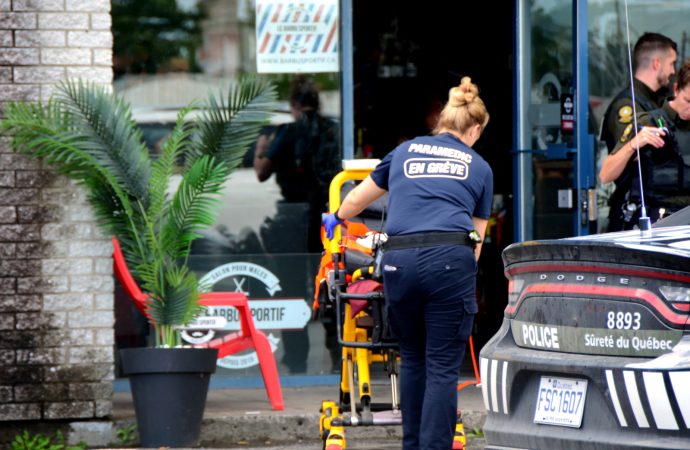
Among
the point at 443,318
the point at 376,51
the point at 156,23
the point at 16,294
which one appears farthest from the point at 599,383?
the point at 376,51

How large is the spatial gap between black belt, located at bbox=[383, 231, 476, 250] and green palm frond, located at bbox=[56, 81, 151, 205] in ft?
6.87

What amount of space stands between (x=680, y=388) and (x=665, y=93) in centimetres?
457

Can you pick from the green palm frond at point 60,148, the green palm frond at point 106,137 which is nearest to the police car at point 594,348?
the green palm frond at point 106,137

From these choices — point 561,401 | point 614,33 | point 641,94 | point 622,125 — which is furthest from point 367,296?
point 614,33

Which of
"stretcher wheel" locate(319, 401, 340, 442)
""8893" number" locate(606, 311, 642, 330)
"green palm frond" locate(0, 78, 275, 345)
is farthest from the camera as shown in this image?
"green palm frond" locate(0, 78, 275, 345)

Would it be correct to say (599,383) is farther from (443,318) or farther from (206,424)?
(206,424)

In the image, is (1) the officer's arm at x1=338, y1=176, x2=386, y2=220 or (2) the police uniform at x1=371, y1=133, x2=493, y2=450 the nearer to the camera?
(2) the police uniform at x1=371, y1=133, x2=493, y2=450

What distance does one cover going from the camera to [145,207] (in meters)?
7.92

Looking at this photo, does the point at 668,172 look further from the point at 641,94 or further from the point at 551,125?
the point at 551,125

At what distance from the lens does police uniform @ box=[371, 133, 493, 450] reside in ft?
20.8

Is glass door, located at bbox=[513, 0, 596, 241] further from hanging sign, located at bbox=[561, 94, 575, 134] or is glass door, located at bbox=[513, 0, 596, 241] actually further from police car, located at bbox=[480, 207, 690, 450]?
police car, located at bbox=[480, 207, 690, 450]

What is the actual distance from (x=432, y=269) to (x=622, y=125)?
2.69m

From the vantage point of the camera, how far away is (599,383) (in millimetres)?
4953

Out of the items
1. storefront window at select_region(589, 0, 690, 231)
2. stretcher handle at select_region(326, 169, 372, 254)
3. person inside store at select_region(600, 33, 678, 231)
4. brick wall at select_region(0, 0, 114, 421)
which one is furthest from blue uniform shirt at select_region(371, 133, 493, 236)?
storefront window at select_region(589, 0, 690, 231)
